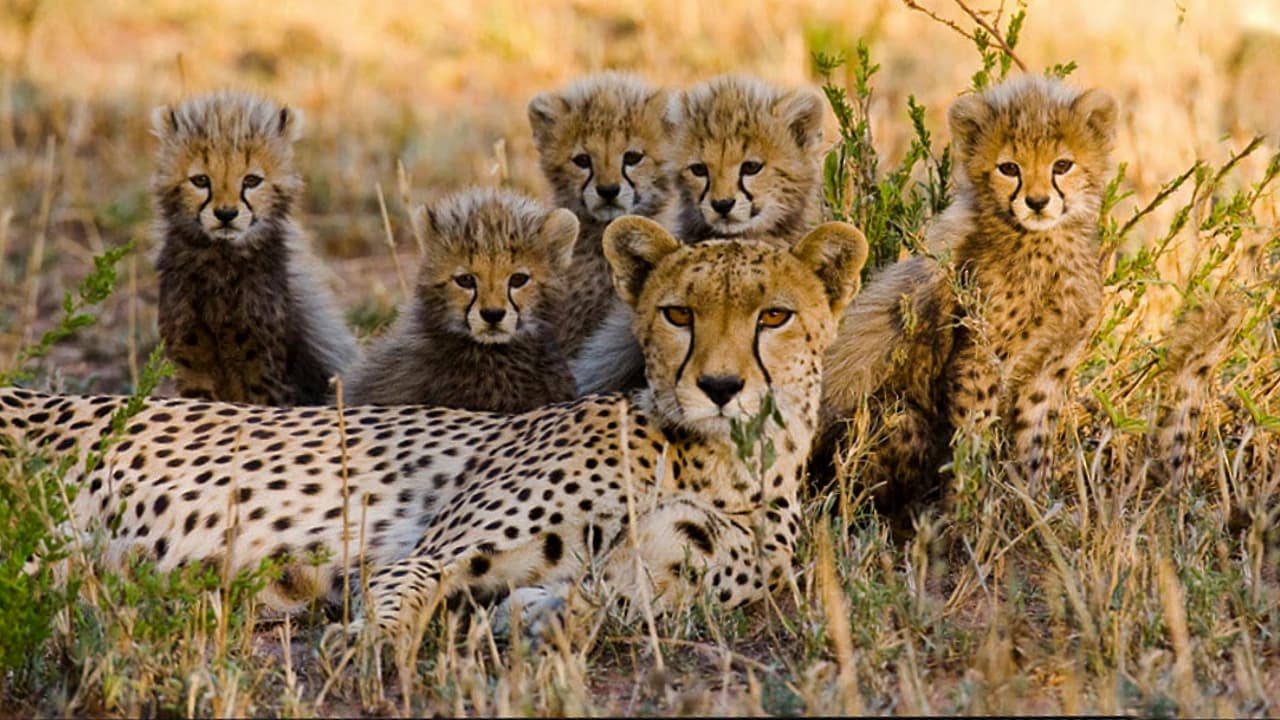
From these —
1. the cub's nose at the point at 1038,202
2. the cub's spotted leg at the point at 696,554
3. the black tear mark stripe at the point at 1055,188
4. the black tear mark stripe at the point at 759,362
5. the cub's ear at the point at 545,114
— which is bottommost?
the cub's spotted leg at the point at 696,554

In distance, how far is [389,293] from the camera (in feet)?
22.6

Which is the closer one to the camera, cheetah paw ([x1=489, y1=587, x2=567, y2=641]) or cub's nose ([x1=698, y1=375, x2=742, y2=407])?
cheetah paw ([x1=489, y1=587, x2=567, y2=641])

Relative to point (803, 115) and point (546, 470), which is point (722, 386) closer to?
point (546, 470)

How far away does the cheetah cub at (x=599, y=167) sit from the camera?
5.45 meters

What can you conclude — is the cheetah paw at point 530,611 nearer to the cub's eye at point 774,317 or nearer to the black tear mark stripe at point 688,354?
the black tear mark stripe at point 688,354

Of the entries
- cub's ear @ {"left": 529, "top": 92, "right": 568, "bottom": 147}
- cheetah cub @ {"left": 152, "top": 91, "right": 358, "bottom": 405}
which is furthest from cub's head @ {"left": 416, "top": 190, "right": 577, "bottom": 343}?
cub's ear @ {"left": 529, "top": 92, "right": 568, "bottom": 147}

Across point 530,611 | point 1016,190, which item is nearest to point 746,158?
point 1016,190

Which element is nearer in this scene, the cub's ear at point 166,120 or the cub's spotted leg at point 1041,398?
the cub's spotted leg at point 1041,398

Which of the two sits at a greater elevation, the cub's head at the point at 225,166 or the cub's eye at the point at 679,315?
the cub's head at the point at 225,166

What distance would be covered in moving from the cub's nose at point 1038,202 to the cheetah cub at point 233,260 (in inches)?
81.4

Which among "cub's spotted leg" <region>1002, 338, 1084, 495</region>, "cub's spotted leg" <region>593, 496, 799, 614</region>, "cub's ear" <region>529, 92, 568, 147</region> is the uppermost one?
"cub's ear" <region>529, 92, 568, 147</region>

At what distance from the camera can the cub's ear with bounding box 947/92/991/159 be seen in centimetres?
453

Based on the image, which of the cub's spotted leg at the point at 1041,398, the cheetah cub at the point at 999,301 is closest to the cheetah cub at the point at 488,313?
the cheetah cub at the point at 999,301

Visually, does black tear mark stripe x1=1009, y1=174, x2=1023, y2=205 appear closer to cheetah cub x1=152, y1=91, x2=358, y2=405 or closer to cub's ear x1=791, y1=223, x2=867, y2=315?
cub's ear x1=791, y1=223, x2=867, y2=315
